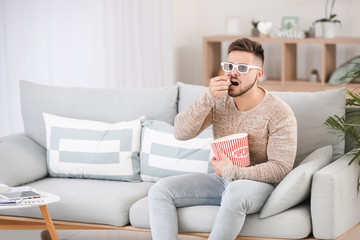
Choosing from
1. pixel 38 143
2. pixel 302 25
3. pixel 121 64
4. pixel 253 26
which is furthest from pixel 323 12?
pixel 38 143

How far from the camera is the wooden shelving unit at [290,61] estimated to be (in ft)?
18.8

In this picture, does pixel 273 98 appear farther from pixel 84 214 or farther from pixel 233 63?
pixel 84 214

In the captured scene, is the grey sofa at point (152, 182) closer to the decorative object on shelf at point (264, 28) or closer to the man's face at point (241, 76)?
the man's face at point (241, 76)

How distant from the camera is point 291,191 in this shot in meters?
2.64

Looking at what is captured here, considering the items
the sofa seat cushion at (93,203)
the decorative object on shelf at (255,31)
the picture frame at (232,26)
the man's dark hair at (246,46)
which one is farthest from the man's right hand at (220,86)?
the picture frame at (232,26)

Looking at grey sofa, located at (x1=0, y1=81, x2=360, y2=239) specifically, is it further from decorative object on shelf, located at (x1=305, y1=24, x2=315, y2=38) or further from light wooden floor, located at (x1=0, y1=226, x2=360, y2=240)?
decorative object on shelf, located at (x1=305, y1=24, x2=315, y2=38)

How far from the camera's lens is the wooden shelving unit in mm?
5738

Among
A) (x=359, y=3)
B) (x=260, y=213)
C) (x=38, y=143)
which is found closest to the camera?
(x=260, y=213)

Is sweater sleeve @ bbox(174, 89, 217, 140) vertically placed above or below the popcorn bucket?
above

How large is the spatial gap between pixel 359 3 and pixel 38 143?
142 inches

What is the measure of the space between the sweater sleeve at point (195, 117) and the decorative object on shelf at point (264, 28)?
321cm

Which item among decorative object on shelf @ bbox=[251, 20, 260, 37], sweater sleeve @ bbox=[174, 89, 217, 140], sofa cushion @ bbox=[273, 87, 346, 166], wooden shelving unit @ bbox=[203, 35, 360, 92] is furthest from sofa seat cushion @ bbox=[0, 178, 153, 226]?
decorative object on shelf @ bbox=[251, 20, 260, 37]

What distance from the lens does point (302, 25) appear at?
6.23m

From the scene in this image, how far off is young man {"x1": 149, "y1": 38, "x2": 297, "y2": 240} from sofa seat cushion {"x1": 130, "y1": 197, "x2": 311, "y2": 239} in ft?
0.16
